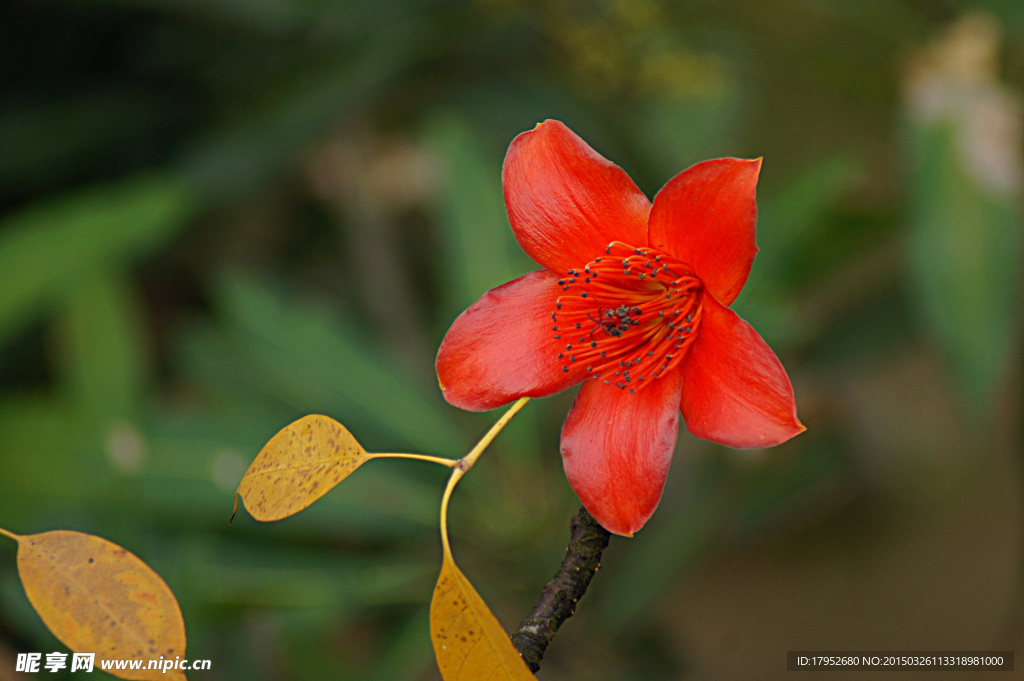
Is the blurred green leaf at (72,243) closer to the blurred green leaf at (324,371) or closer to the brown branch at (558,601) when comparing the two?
the blurred green leaf at (324,371)

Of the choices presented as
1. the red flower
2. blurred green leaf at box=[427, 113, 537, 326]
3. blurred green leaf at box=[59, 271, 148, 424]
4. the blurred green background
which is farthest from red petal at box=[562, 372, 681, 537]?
blurred green leaf at box=[59, 271, 148, 424]

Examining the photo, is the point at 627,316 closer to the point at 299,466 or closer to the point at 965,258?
the point at 299,466

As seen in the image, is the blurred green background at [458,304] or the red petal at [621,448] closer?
the red petal at [621,448]

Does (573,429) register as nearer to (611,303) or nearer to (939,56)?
(611,303)

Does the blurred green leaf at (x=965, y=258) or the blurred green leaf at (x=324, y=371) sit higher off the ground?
the blurred green leaf at (x=965, y=258)

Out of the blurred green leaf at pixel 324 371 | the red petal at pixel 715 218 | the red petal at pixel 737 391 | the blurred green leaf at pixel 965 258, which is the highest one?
the red petal at pixel 715 218

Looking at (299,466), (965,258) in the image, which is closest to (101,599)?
(299,466)

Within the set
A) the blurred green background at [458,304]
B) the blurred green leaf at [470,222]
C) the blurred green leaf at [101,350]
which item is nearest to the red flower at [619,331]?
the blurred green background at [458,304]
